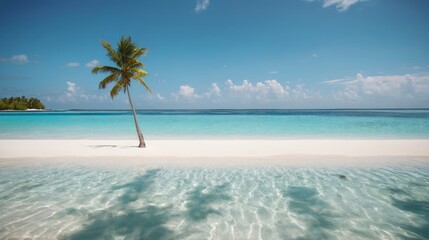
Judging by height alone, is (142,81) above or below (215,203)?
above

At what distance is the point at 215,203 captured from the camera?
20.3ft

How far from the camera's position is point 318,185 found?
7.65 meters

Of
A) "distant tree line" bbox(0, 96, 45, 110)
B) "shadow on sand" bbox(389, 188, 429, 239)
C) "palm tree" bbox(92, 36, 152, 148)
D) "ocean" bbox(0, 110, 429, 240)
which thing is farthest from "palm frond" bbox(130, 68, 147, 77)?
"distant tree line" bbox(0, 96, 45, 110)

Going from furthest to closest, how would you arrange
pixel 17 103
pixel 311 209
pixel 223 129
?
pixel 17 103, pixel 223 129, pixel 311 209

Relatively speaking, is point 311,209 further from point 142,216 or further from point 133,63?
point 133,63

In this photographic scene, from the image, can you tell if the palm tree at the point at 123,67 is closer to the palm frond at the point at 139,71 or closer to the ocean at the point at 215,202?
the palm frond at the point at 139,71

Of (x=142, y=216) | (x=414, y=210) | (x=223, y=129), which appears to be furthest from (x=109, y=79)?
(x=223, y=129)

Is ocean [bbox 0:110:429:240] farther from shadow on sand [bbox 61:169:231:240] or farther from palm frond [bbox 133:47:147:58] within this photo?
palm frond [bbox 133:47:147:58]

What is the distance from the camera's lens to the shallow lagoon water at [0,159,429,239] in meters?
4.72

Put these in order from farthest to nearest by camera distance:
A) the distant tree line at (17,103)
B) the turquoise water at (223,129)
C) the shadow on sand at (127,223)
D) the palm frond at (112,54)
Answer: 1. the distant tree line at (17,103)
2. the turquoise water at (223,129)
3. the palm frond at (112,54)
4. the shadow on sand at (127,223)

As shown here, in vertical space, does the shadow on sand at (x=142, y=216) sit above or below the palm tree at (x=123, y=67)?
below

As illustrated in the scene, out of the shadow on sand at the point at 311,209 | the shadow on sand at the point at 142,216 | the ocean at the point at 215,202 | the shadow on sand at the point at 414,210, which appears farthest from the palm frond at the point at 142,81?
the shadow on sand at the point at 414,210

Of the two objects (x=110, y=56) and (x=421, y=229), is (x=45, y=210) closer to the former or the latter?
(x=421, y=229)

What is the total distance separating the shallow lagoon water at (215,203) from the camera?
4723mm
